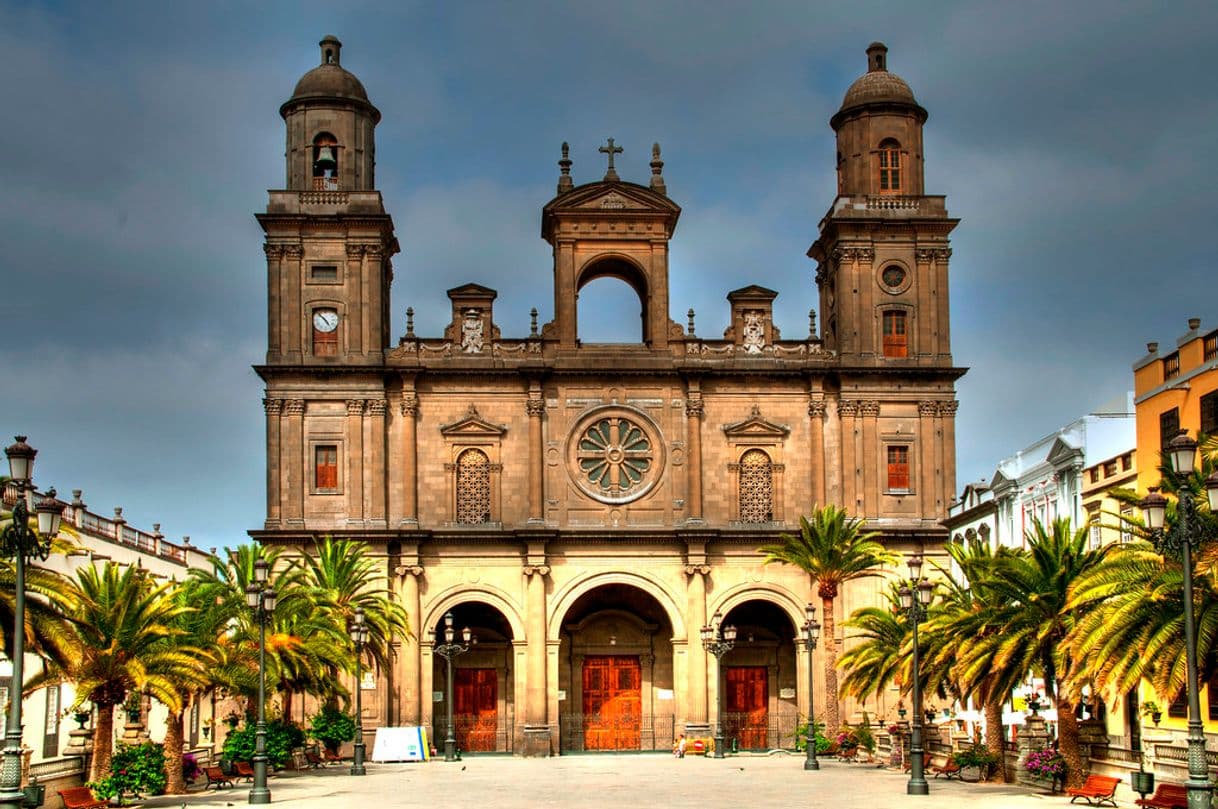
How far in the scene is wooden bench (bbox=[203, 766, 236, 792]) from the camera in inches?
1815

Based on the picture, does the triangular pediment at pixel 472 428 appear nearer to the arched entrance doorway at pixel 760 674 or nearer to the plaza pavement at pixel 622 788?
the arched entrance doorway at pixel 760 674

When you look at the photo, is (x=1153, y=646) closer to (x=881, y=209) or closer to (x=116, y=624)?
(x=116, y=624)

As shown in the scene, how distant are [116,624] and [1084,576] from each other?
21.3m

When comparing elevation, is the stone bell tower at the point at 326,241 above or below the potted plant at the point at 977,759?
above

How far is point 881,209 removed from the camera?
2638 inches

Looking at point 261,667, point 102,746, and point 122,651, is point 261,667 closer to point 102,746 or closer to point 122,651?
point 122,651

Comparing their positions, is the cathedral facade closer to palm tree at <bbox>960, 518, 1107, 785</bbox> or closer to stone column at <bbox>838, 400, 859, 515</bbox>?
stone column at <bbox>838, 400, 859, 515</bbox>

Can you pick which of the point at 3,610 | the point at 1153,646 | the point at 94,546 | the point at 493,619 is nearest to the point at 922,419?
the point at 493,619

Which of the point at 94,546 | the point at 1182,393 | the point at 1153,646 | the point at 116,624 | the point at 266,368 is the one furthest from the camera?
the point at 266,368

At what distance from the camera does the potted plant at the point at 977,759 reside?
44.5 meters

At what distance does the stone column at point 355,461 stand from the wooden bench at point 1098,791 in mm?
34054

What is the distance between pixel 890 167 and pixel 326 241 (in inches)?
891

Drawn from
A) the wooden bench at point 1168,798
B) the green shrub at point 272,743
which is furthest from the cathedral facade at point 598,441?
the wooden bench at point 1168,798

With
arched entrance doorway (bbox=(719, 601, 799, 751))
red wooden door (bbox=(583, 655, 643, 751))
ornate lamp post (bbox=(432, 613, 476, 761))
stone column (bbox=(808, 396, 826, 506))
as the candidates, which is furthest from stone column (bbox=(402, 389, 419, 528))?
stone column (bbox=(808, 396, 826, 506))
